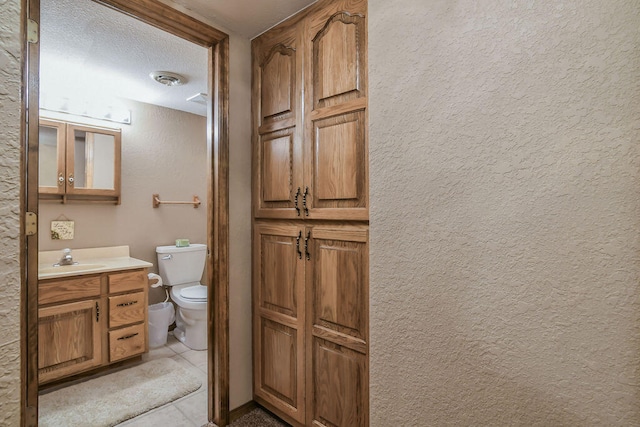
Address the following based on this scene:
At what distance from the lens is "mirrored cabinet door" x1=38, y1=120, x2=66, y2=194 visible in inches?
98.1

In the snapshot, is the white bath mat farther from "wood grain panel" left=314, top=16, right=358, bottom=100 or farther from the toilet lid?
"wood grain panel" left=314, top=16, right=358, bottom=100

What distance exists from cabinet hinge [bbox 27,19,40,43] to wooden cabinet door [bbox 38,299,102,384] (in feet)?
5.63

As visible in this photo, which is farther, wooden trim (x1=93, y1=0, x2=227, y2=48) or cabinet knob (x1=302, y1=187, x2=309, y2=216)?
cabinet knob (x1=302, y1=187, x2=309, y2=216)

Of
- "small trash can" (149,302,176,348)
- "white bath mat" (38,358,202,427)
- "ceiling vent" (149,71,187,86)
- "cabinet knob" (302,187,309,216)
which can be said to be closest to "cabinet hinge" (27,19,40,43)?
"cabinet knob" (302,187,309,216)

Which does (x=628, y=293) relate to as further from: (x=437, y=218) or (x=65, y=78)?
(x=65, y=78)

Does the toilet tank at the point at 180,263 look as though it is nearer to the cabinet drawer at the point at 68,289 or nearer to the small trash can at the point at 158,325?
the small trash can at the point at 158,325

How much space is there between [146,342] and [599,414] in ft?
9.15

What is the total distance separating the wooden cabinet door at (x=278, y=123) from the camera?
165 centimetres

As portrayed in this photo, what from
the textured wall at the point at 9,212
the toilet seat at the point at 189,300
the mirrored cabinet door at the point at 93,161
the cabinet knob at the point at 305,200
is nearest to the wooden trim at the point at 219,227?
the cabinet knob at the point at 305,200

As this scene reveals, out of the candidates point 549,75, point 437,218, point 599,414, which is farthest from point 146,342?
point 549,75

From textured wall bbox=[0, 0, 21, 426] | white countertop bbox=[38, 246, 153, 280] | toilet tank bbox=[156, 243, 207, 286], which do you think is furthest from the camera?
toilet tank bbox=[156, 243, 207, 286]

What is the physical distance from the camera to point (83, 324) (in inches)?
89.2

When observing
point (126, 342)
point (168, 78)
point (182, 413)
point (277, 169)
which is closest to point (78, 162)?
point (168, 78)

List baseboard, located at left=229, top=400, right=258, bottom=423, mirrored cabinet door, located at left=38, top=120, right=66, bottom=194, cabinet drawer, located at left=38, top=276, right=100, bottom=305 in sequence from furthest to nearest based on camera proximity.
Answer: mirrored cabinet door, located at left=38, top=120, right=66, bottom=194
cabinet drawer, located at left=38, top=276, right=100, bottom=305
baseboard, located at left=229, top=400, right=258, bottom=423
